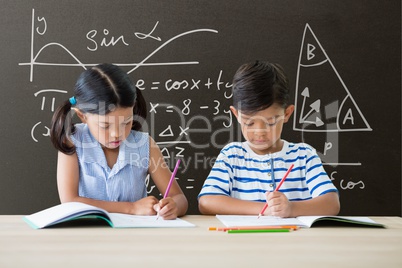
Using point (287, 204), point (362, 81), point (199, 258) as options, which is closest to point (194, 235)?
point (199, 258)

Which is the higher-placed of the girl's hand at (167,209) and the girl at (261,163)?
the girl at (261,163)

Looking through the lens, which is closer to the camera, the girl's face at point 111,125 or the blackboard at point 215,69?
the girl's face at point 111,125

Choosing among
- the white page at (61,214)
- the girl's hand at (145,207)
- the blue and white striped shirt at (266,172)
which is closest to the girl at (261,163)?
the blue and white striped shirt at (266,172)

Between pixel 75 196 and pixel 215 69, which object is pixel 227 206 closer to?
pixel 75 196

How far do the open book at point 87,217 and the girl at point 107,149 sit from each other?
152 mm

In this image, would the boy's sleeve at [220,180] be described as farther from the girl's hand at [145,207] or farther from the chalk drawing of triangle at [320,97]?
the chalk drawing of triangle at [320,97]

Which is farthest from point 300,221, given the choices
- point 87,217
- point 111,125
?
point 111,125

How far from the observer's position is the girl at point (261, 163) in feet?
5.52

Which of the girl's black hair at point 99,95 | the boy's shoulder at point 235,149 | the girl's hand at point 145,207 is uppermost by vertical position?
the girl's black hair at point 99,95

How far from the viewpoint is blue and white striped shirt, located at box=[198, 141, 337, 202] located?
5.90ft

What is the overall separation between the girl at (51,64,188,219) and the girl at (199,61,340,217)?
0.15m

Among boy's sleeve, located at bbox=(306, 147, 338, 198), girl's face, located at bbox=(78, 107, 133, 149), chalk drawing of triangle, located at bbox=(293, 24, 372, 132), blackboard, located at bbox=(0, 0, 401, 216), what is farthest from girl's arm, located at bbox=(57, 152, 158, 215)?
chalk drawing of triangle, located at bbox=(293, 24, 372, 132)

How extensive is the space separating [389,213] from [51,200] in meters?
1.62

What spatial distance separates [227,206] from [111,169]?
0.46 m
